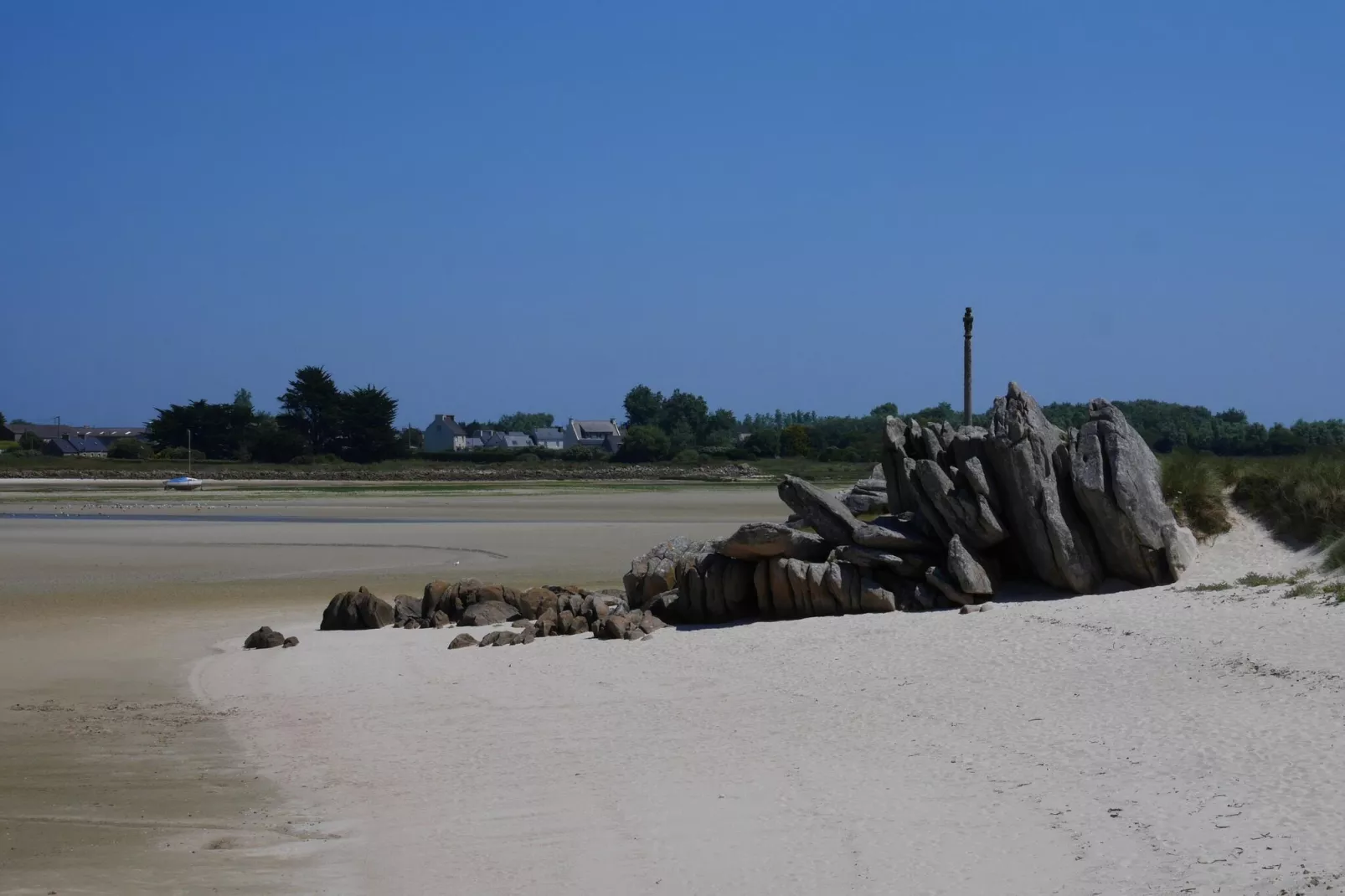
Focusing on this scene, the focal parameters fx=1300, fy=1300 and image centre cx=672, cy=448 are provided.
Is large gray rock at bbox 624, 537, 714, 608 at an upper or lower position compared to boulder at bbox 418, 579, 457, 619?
upper

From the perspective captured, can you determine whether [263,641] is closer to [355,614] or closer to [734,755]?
[355,614]

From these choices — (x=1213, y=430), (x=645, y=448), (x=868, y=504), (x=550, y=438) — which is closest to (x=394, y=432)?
(x=645, y=448)

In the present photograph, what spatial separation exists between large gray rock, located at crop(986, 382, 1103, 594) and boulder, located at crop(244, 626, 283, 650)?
900cm

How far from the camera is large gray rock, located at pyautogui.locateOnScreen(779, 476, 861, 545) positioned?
16.3 m

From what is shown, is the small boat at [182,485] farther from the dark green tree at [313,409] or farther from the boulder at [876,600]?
the boulder at [876,600]

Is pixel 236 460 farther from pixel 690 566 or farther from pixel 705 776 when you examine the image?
pixel 705 776

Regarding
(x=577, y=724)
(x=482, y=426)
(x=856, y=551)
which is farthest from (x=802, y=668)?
(x=482, y=426)

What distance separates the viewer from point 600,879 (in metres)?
7.03

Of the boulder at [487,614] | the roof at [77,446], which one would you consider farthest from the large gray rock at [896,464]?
the roof at [77,446]

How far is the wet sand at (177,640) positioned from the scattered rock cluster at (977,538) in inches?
228

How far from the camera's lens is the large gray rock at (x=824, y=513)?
53.6 feet

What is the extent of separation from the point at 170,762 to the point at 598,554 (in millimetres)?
19769

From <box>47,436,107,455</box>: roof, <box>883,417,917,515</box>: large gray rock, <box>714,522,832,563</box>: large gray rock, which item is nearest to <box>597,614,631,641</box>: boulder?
<box>714,522,832,563</box>: large gray rock

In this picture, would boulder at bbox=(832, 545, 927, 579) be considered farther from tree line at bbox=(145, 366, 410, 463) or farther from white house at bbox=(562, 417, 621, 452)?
white house at bbox=(562, 417, 621, 452)
